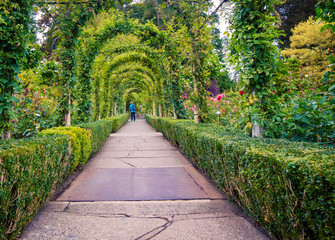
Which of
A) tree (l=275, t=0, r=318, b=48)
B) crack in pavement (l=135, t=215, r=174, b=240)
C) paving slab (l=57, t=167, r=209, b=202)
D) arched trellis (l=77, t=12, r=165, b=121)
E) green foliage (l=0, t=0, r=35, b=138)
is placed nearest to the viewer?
crack in pavement (l=135, t=215, r=174, b=240)

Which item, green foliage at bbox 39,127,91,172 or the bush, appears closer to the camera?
green foliage at bbox 39,127,91,172

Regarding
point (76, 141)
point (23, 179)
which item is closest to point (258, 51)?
point (23, 179)

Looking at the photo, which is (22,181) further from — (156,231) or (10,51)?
(10,51)

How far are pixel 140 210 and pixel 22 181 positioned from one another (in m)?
→ 1.30

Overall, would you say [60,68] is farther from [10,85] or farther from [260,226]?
[260,226]

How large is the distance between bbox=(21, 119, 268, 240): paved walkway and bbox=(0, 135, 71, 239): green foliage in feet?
0.74

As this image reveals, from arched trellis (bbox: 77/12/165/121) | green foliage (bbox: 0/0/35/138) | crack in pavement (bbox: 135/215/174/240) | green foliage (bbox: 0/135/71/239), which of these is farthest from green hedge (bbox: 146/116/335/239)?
arched trellis (bbox: 77/12/165/121)

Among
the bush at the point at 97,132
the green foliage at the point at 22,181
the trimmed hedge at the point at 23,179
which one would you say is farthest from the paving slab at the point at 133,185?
the bush at the point at 97,132

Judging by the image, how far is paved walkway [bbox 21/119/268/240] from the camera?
2.06 meters

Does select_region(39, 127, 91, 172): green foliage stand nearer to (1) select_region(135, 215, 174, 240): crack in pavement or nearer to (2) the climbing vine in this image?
(1) select_region(135, 215, 174, 240): crack in pavement

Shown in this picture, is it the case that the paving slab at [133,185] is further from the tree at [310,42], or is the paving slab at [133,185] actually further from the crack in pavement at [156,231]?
the tree at [310,42]

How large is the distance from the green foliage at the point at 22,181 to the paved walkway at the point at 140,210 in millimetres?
224

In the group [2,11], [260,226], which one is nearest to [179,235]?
[260,226]

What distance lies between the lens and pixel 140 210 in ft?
8.55
